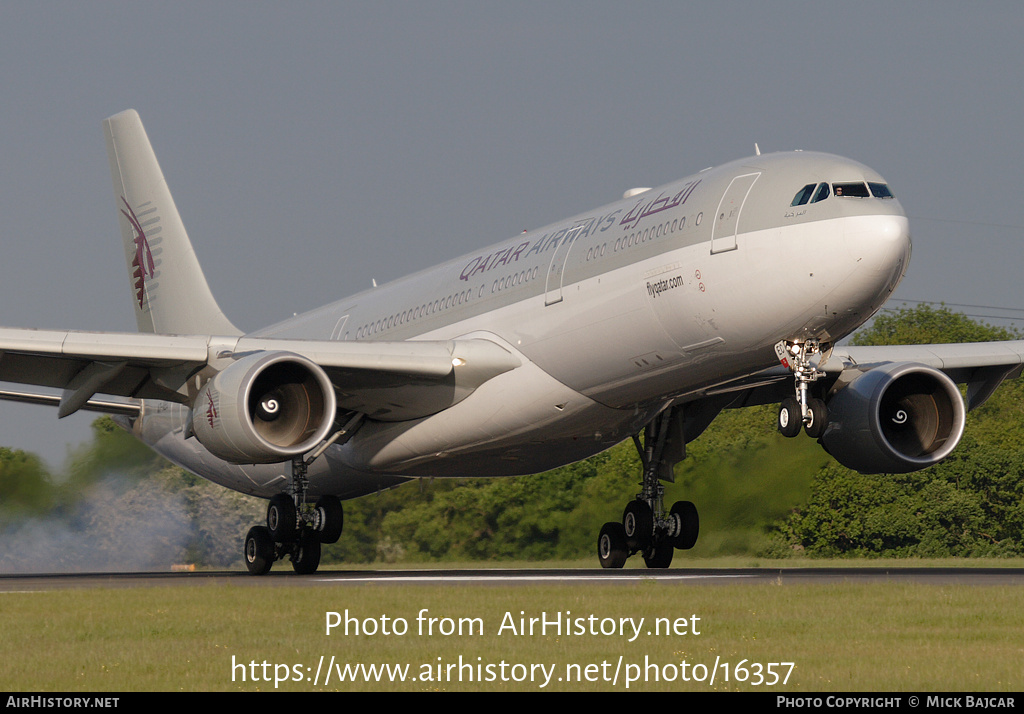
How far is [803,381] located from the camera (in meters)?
17.9

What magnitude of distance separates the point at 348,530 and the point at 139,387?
49.8 feet

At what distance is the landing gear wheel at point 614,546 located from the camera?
24.4 meters

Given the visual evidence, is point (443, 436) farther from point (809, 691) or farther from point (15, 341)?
point (809, 691)

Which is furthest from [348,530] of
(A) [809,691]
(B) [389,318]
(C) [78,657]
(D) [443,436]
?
(A) [809,691]

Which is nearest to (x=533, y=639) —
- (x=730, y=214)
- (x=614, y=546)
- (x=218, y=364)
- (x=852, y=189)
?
(x=730, y=214)

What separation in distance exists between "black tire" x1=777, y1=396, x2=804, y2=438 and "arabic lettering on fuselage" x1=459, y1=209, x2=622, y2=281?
3.81 metres

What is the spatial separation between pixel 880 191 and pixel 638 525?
28.8 ft

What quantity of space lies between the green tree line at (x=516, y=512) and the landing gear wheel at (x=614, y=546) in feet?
8.80

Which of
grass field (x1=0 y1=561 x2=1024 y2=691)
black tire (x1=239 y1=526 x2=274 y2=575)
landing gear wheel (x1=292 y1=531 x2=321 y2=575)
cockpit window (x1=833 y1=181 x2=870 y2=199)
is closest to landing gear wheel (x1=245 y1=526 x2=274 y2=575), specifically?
black tire (x1=239 y1=526 x2=274 y2=575)

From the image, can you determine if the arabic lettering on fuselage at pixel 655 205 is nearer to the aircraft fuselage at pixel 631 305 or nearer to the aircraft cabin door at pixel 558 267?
the aircraft fuselage at pixel 631 305

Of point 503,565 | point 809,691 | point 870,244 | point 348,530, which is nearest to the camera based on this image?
point 809,691

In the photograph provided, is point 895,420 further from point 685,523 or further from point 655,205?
point 655,205

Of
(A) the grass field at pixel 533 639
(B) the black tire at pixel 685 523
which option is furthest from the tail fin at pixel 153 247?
(A) the grass field at pixel 533 639

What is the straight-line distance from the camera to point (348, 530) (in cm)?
3684
